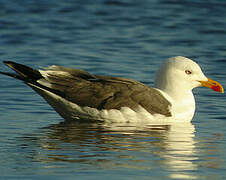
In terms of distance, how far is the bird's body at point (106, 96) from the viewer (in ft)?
34.7

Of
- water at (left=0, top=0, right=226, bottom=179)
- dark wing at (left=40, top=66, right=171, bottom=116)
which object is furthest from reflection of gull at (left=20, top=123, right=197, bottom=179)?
dark wing at (left=40, top=66, right=171, bottom=116)

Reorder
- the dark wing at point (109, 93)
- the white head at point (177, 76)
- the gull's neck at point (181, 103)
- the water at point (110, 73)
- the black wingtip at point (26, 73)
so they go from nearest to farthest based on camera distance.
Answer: the water at point (110, 73) → the dark wing at point (109, 93) → the black wingtip at point (26, 73) → the gull's neck at point (181, 103) → the white head at point (177, 76)

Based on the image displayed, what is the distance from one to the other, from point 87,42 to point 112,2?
21.6 feet

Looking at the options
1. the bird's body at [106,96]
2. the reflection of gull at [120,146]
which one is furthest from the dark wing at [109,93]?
the reflection of gull at [120,146]

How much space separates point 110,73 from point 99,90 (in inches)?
167

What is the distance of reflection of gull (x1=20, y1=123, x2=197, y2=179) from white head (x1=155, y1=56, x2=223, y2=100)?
2.36 ft

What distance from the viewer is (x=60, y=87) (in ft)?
35.4

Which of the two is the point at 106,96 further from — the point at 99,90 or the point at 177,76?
the point at 177,76

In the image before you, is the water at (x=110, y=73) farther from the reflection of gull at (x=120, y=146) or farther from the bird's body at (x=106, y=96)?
the bird's body at (x=106, y=96)

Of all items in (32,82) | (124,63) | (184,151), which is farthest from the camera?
(124,63)

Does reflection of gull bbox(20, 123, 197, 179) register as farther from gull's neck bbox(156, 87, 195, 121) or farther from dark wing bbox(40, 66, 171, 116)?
dark wing bbox(40, 66, 171, 116)

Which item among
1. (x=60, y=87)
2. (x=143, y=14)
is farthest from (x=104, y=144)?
(x=143, y=14)

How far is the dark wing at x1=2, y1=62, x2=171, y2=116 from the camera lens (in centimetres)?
1058

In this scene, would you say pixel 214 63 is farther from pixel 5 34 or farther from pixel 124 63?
pixel 5 34
